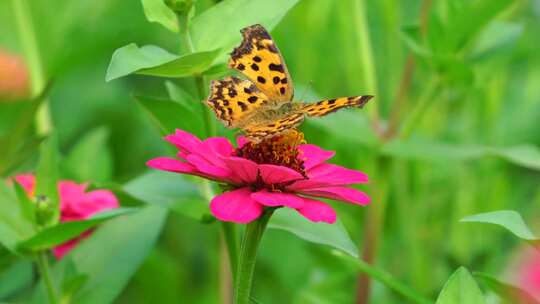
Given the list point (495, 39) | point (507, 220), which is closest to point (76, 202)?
point (507, 220)

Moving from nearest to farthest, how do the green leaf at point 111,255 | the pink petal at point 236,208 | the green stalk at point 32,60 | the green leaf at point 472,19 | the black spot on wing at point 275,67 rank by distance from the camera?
the pink petal at point 236,208, the black spot on wing at point 275,67, the green leaf at point 111,255, the green leaf at point 472,19, the green stalk at point 32,60

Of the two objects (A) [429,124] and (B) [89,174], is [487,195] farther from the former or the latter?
(B) [89,174]

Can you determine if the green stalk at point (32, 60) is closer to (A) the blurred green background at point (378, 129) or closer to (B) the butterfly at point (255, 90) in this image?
(A) the blurred green background at point (378, 129)

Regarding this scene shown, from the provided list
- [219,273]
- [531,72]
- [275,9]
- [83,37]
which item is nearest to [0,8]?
[83,37]

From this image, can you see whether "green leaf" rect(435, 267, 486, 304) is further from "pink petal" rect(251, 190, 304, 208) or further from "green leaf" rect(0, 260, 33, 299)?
"green leaf" rect(0, 260, 33, 299)

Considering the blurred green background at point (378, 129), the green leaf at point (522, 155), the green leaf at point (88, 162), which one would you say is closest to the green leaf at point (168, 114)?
the blurred green background at point (378, 129)

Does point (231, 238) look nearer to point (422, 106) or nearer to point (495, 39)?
point (422, 106)
